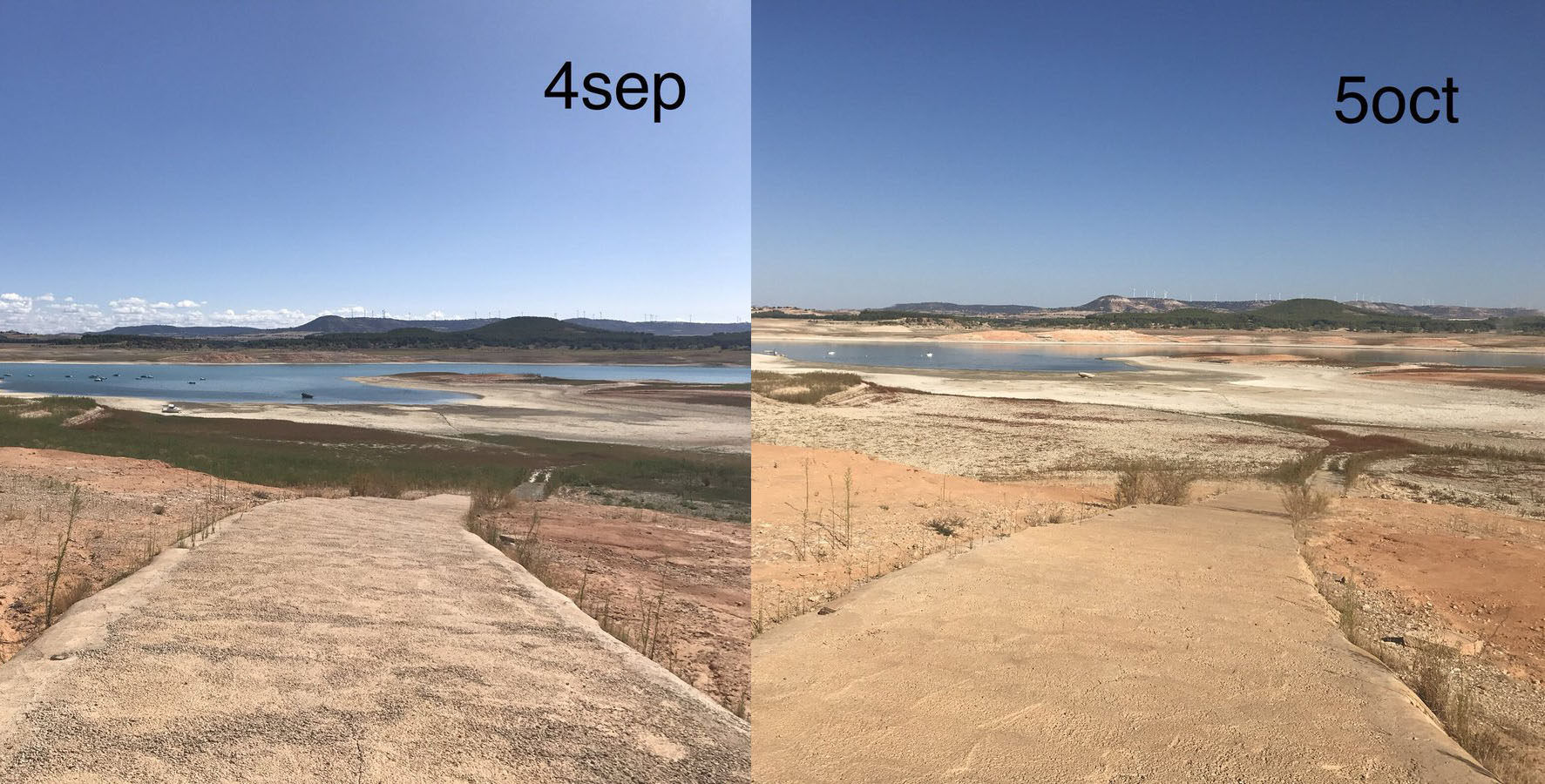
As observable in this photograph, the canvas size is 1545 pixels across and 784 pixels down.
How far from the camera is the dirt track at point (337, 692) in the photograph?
2.85 meters

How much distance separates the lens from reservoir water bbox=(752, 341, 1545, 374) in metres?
53.4

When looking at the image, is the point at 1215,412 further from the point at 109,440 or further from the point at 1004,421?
the point at 109,440

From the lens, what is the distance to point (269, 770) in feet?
9.03

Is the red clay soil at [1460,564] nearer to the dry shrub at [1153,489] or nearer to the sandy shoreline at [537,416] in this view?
the dry shrub at [1153,489]

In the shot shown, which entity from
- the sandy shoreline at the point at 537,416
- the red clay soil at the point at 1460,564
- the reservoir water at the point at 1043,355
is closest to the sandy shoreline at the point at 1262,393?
the reservoir water at the point at 1043,355

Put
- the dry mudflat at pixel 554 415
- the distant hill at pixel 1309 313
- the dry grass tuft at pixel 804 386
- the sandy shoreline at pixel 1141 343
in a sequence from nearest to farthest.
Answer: the dry mudflat at pixel 554 415, the dry grass tuft at pixel 804 386, the sandy shoreline at pixel 1141 343, the distant hill at pixel 1309 313

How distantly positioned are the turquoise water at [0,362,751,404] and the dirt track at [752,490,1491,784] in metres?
42.2

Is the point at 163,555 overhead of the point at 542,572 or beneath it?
overhead

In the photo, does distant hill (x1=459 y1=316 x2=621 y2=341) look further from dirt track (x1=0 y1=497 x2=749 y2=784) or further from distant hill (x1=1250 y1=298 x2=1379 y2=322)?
dirt track (x1=0 y1=497 x2=749 y2=784)

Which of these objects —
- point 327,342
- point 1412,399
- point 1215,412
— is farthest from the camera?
point 327,342

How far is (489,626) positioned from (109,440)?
71.6ft

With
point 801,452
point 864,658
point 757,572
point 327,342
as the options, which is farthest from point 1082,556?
point 327,342

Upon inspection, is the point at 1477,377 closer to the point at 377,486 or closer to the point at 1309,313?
the point at 377,486

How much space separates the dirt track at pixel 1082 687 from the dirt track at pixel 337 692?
0.62 meters
